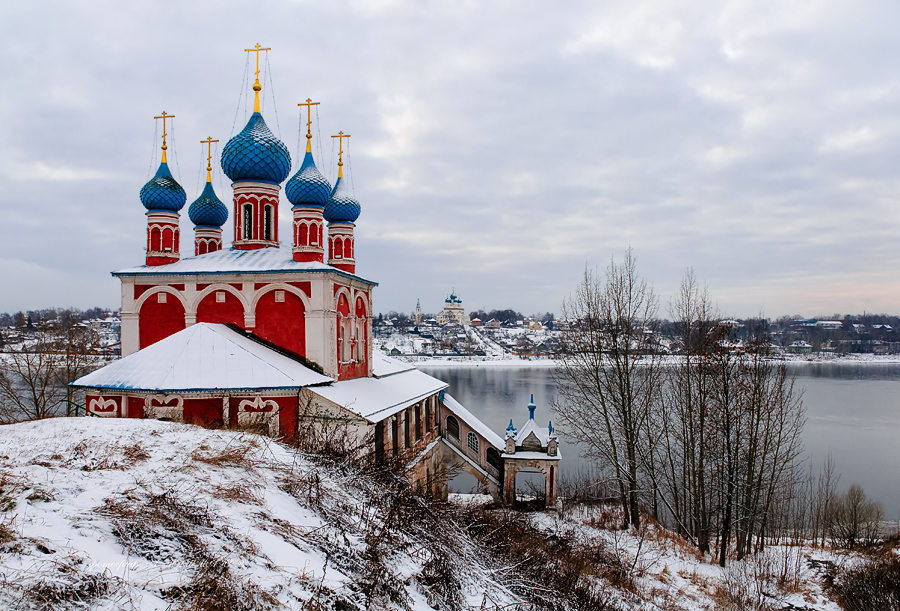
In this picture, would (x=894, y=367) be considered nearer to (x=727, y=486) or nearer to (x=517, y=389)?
(x=517, y=389)

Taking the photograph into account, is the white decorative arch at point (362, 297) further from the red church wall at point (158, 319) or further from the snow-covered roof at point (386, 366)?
the red church wall at point (158, 319)

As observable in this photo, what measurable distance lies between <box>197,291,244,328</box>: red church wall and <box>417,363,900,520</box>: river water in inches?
469

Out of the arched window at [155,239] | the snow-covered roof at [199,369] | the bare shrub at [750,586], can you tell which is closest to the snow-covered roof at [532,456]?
the bare shrub at [750,586]

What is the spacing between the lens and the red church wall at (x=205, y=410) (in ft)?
40.9

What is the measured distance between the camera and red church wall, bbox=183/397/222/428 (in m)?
12.5

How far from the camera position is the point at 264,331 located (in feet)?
50.2

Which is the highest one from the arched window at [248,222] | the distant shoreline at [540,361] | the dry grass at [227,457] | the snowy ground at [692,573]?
the arched window at [248,222]

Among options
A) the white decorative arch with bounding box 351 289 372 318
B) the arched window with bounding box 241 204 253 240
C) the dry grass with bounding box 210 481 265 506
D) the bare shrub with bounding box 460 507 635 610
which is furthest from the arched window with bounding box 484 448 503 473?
the dry grass with bounding box 210 481 265 506

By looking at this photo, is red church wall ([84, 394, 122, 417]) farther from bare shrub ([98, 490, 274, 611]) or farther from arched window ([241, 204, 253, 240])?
bare shrub ([98, 490, 274, 611])

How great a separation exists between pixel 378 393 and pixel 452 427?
6389 millimetres

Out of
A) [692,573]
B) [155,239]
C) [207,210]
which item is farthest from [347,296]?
[692,573]

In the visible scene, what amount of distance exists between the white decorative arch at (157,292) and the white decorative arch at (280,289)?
5.80ft

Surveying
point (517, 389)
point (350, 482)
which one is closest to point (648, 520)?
point (350, 482)

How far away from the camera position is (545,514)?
16.2 meters
